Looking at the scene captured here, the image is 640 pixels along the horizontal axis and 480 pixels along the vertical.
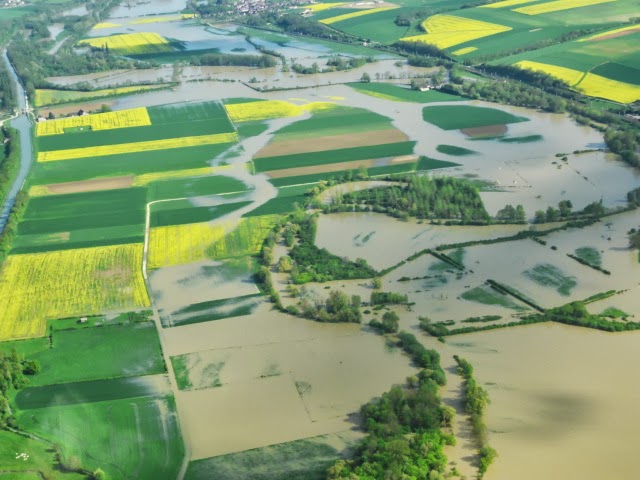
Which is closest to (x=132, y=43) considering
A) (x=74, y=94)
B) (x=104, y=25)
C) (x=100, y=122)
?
(x=104, y=25)

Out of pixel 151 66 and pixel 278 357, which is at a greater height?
pixel 151 66

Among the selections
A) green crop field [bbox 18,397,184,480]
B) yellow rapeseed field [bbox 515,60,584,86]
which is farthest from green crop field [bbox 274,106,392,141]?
green crop field [bbox 18,397,184,480]

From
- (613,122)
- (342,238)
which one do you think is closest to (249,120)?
(342,238)

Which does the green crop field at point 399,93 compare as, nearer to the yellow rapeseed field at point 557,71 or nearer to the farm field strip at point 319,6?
the yellow rapeseed field at point 557,71

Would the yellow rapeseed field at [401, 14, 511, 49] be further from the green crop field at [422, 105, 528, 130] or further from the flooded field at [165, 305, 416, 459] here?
the flooded field at [165, 305, 416, 459]

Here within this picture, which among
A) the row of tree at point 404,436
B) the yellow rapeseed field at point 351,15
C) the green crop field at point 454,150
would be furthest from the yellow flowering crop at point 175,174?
the yellow rapeseed field at point 351,15

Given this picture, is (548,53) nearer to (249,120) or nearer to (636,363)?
(249,120)

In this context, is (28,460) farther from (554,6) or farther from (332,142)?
(554,6)
